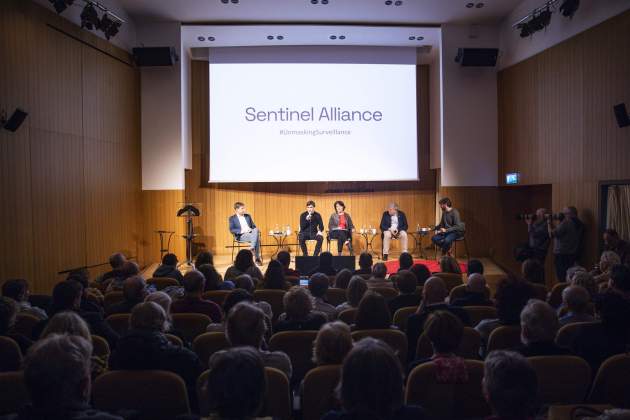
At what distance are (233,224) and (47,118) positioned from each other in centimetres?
372

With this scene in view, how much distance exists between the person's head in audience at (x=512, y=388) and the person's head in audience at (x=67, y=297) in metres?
2.76

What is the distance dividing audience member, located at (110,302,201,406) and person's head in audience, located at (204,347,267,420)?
82 centimetres

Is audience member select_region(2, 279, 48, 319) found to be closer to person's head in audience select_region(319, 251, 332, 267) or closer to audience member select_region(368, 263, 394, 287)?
audience member select_region(368, 263, 394, 287)

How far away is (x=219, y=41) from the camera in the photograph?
413 inches

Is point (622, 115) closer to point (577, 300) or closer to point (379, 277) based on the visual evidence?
point (379, 277)

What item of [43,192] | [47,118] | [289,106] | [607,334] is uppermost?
[289,106]

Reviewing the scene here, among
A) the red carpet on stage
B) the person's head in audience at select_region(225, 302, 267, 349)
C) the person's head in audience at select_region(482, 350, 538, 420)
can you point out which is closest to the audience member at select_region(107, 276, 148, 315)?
the person's head in audience at select_region(225, 302, 267, 349)

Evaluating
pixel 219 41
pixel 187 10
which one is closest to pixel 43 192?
pixel 187 10

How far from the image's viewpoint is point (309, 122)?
10.6 m

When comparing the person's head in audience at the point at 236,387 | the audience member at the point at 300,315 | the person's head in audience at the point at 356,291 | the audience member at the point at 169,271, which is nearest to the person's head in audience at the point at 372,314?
the audience member at the point at 300,315

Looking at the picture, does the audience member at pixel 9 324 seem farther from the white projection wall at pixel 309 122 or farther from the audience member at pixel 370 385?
the white projection wall at pixel 309 122

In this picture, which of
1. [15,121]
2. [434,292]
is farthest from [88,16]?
[434,292]

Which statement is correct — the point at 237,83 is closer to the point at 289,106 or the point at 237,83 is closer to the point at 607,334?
the point at 289,106

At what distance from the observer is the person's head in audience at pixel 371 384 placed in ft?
5.24
